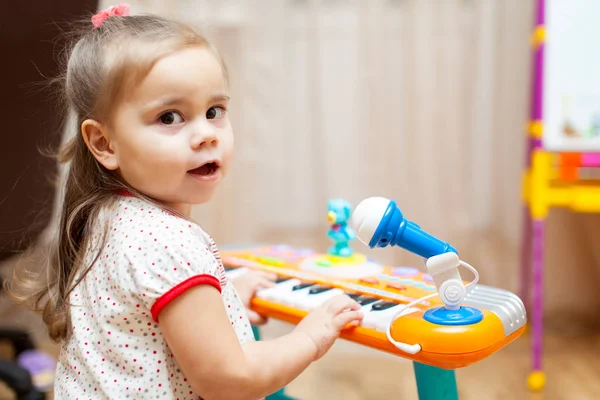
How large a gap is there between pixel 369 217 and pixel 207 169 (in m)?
0.19

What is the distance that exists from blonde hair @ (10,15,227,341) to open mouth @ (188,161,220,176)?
3.0 inches

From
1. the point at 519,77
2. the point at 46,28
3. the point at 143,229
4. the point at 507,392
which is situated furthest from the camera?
the point at 519,77

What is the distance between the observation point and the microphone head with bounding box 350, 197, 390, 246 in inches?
26.0

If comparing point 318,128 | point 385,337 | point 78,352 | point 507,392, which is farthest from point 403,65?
point 78,352

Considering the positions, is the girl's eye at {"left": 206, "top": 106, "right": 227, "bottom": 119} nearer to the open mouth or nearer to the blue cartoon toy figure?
the open mouth

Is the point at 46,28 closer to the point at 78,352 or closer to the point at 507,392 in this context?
the point at 78,352

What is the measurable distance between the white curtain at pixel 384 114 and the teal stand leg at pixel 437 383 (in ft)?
3.09

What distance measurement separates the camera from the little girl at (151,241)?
2.08ft

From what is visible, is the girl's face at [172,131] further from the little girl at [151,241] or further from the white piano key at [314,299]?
the white piano key at [314,299]

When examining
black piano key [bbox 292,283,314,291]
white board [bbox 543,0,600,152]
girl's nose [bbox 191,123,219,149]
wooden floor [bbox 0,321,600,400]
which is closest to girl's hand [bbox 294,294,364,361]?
black piano key [bbox 292,283,314,291]

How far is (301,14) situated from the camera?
177 centimetres

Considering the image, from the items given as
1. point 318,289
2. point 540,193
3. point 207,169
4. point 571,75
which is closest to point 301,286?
point 318,289

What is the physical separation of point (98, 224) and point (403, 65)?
1.21 metres

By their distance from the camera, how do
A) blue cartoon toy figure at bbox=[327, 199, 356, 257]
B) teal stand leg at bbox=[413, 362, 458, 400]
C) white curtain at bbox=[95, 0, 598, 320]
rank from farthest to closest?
white curtain at bbox=[95, 0, 598, 320] < blue cartoon toy figure at bbox=[327, 199, 356, 257] < teal stand leg at bbox=[413, 362, 458, 400]
